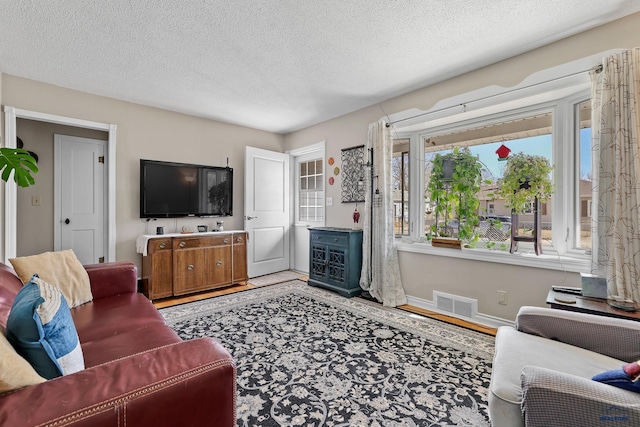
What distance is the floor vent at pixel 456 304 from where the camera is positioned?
2.75 metres

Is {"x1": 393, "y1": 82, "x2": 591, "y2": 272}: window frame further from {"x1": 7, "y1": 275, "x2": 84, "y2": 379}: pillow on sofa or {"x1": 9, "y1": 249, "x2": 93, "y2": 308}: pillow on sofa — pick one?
{"x1": 9, "y1": 249, "x2": 93, "y2": 308}: pillow on sofa

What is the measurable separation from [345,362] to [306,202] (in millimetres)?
3213

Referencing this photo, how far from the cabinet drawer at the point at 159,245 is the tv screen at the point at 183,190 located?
1.32 ft

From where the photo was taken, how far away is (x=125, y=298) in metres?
2.09

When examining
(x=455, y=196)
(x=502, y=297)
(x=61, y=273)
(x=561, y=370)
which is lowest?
(x=502, y=297)

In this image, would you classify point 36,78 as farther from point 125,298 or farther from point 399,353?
point 399,353

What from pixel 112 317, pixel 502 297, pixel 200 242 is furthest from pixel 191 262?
pixel 502 297

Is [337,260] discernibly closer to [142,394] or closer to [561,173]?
[561,173]

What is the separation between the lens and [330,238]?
12.5 ft

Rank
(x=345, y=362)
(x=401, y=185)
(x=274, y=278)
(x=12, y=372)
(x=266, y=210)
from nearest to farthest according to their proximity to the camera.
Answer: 1. (x=12, y=372)
2. (x=345, y=362)
3. (x=401, y=185)
4. (x=274, y=278)
5. (x=266, y=210)

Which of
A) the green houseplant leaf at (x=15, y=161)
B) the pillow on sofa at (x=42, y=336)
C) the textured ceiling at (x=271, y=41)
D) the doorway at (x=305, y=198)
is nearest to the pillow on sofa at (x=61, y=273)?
the green houseplant leaf at (x=15, y=161)

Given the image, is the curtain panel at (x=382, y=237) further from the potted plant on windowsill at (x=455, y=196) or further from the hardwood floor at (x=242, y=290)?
the potted plant on windowsill at (x=455, y=196)

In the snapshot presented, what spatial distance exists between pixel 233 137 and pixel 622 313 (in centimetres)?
460

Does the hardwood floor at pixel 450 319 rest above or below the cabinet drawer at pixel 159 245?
below
